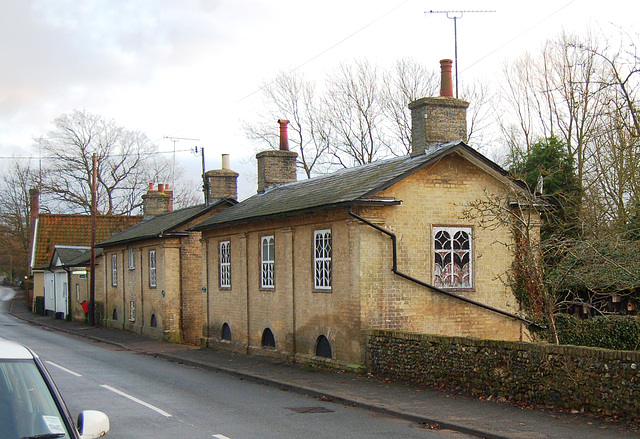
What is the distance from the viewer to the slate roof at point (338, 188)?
16453 mm

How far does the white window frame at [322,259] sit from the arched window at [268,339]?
3112 mm

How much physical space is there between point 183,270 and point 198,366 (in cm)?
1013

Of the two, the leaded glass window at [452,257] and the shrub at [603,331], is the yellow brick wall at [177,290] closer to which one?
the leaded glass window at [452,257]

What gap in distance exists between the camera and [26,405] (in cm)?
498

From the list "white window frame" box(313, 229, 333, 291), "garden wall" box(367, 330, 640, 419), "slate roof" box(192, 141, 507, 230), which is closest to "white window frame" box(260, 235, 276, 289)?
"slate roof" box(192, 141, 507, 230)

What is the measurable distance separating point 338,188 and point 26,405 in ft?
44.8

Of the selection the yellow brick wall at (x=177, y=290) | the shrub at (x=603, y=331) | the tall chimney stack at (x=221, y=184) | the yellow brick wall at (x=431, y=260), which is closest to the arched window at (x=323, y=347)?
the yellow brick wall at (x=431, y=260)

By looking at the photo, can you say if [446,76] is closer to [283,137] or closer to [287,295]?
[287,295]

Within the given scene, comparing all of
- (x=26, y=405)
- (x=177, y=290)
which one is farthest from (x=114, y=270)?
(x=26, y=405)

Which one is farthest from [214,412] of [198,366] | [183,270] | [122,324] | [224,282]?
[122,324]

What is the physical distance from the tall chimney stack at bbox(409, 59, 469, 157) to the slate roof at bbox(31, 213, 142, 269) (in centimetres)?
3849

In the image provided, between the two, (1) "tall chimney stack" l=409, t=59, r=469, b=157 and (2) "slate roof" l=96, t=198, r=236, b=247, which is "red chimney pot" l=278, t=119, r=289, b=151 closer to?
(2) "slate roof" l=96, t=198, r=236, b=247

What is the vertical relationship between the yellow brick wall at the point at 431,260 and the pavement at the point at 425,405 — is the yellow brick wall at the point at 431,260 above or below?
above

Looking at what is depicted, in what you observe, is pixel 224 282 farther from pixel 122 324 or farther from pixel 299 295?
pixel 122 324
